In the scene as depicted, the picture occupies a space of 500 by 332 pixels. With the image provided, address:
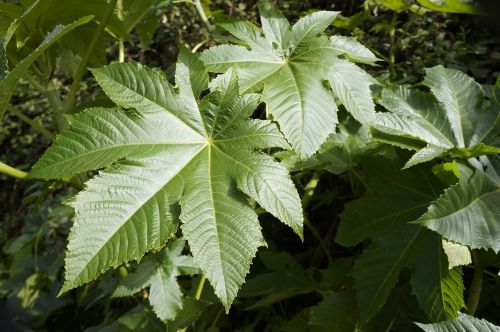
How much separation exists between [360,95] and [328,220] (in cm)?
120

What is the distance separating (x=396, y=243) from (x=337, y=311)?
30 centimetres

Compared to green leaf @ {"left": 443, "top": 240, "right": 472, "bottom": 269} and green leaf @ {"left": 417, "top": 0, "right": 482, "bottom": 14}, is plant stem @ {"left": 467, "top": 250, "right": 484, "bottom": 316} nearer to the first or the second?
green leaf @ {"left": 443, "top": 240, "right": 472, "bottom": 269}

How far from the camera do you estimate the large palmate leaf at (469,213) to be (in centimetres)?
96

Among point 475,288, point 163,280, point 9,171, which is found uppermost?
point 9,171

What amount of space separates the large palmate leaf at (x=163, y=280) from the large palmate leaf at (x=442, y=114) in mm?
730

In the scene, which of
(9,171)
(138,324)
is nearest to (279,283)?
(138,324)

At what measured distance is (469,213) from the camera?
1.01 metres

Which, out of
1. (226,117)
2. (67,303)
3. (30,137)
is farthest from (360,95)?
(30,137)

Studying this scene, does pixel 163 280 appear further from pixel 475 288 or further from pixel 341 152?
pixel 475 288

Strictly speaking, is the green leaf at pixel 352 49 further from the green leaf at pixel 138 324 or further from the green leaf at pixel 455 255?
the green leaf at pixel 138 324

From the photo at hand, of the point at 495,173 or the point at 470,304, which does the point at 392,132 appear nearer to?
the point at 495,173

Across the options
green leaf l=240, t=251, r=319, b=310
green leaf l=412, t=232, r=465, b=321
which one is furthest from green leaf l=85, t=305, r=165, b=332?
green leaf l=412, t=232, r=465, b=321

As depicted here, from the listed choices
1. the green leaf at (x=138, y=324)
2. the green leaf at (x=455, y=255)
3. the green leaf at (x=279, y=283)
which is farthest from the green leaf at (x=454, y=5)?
the green leaf at (x=138, y=324)

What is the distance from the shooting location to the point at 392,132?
3.70 feet
